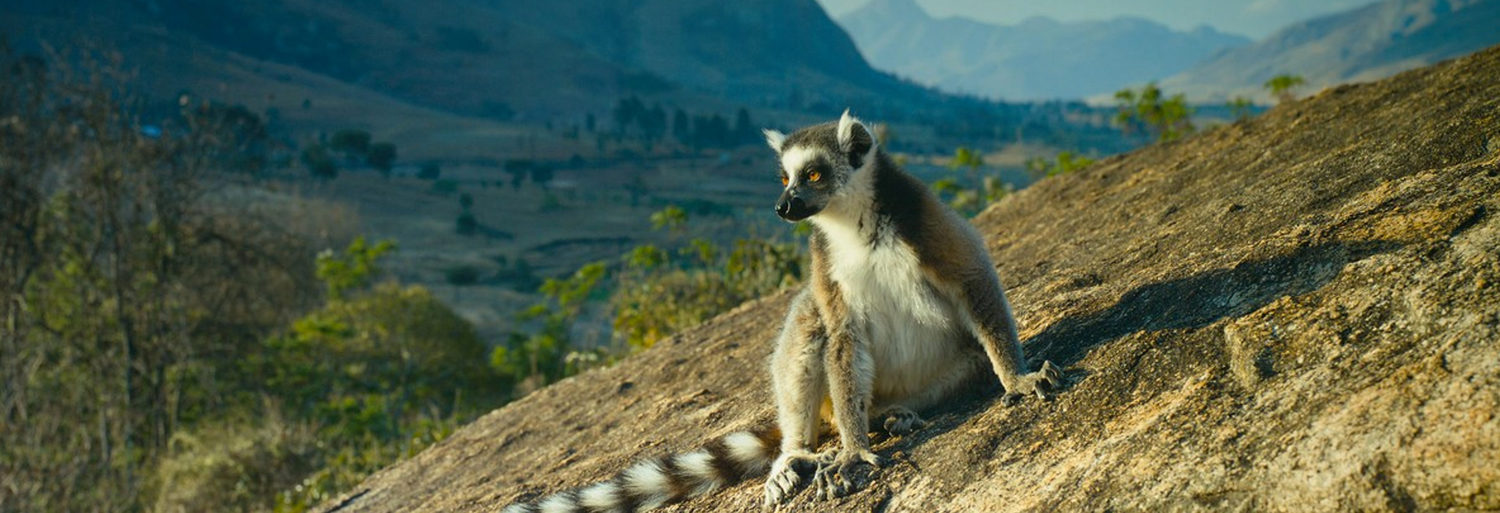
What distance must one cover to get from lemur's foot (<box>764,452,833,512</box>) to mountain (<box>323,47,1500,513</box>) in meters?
0.08

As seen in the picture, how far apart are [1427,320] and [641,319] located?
318 inches

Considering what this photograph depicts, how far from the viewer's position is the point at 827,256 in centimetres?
387

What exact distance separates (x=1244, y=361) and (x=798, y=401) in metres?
1.62

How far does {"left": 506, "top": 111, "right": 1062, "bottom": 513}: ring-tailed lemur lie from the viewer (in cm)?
351

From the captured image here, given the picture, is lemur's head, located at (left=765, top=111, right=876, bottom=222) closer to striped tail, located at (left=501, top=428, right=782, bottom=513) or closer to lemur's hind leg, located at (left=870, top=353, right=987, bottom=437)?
lemur's hind leg, located at (left=870, top=353, right=987, bottom=437)

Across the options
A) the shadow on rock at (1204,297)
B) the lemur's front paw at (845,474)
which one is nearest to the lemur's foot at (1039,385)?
the shadow on rock at (1204,297)

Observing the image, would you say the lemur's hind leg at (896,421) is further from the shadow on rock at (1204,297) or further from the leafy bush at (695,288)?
the leafy bush at (695,288)

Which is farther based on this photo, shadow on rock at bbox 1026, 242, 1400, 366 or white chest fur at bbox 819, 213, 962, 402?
white chest fur at bbox 819, 213, 962, 402

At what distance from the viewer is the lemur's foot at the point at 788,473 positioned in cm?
351

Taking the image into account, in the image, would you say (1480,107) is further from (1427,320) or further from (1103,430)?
(1103,430)

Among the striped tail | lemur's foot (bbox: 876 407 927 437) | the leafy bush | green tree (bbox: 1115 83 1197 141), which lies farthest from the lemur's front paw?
green tree (bbox: 1115 83 1197 141)

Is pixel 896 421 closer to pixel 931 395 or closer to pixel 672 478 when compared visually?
pixel 931 395

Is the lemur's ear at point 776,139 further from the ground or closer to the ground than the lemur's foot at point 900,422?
further from the ground

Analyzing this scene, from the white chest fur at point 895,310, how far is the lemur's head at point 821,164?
0.74 ft
